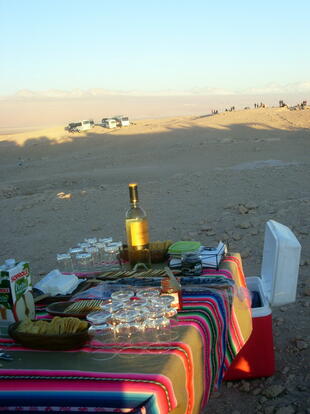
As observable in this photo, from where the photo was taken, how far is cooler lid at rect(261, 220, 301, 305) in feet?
9.85

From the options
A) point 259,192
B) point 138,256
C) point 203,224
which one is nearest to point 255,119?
point 259,192

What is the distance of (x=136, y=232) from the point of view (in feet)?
8.56

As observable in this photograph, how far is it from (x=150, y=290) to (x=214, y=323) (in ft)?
1.03

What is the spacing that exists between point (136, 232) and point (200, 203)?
7021mm

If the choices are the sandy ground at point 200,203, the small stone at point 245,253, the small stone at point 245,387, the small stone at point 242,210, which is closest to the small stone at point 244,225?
the sandy ground at point 200,203

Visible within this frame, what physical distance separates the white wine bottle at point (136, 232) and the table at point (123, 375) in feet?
2.39

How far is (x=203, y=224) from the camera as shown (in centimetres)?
769

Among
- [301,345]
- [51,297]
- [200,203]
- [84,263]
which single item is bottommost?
[200,203]

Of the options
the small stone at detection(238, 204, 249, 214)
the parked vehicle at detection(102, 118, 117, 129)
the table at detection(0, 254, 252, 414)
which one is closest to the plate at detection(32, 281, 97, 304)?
the table at detection(0, 254, 252, 414)

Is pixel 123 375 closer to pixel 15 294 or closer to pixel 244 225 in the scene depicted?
pixel 15 294

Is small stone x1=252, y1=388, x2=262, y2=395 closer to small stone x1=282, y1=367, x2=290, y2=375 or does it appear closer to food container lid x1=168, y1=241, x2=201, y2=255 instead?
small stone x1=282, y1=367, x2=290, y2=375

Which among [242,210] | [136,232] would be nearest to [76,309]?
[136,232]

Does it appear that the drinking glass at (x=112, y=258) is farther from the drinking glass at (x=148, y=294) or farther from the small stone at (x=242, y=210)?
the small stone at (x=242, y=210)

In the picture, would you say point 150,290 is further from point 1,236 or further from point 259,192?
point 259,192
